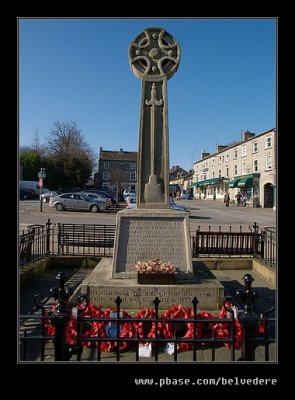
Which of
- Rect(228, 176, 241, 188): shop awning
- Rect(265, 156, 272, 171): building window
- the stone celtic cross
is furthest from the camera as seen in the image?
Rect(228, 176, 241, 188): shop awning

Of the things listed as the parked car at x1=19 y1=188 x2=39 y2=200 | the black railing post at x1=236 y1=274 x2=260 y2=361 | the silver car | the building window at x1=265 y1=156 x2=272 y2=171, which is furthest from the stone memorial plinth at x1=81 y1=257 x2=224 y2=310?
the parked car at x1=19 y1=188 x2=39 y2=200

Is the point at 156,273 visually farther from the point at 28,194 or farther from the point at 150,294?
the point at 28,194

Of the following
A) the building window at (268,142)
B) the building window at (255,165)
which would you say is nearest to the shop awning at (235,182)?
the building window at (255,165)

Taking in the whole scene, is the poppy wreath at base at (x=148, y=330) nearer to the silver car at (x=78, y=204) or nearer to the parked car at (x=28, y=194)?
the silver car at (x=78, y=204)

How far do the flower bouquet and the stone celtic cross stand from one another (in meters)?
1.21

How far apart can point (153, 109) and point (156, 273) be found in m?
2.95

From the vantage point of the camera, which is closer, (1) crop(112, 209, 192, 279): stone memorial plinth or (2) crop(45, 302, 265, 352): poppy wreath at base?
(2) crop(45, 302, 265, 352): poppy wreath at base

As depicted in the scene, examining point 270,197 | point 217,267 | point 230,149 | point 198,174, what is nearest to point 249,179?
point 270,197

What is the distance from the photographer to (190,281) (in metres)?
5.12

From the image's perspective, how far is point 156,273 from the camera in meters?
4.85

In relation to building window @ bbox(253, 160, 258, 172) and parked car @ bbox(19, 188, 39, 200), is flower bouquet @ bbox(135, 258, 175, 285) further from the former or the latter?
parked car @ bbox(19, 188, 39, 200)

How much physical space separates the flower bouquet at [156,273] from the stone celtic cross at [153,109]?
1215 millimetres

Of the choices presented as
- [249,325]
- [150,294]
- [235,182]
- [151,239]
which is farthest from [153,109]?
[235,182]

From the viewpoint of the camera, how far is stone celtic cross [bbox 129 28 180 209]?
569cm
